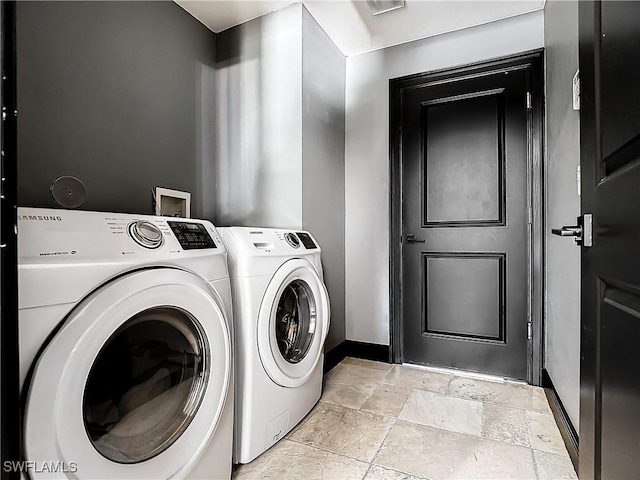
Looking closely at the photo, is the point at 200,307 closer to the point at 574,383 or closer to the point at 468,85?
the point at 574,383

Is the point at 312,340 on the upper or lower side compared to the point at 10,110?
lower

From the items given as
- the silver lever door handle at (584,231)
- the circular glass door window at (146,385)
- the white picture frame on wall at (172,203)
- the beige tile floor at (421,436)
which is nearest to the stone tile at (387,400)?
the beige tile floor at (421,436)

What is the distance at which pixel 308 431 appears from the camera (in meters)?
1.56

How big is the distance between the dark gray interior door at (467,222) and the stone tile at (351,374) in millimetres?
307

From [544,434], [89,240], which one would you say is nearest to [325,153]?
[89,240]

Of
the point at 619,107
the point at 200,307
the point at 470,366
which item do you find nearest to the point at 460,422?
the point at 470,366

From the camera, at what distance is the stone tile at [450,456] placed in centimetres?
127

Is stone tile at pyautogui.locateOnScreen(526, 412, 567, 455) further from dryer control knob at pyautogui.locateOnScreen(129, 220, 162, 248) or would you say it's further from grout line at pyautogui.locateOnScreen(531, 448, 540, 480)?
dryer control knob at pyautogui.locateOnScreen(129, 220, 162, 248)

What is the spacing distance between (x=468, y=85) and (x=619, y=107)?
1798 mm

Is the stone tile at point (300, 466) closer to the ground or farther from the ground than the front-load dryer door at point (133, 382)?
closer to the ground

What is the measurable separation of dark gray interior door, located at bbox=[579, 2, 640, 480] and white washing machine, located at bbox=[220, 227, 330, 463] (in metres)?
1.02

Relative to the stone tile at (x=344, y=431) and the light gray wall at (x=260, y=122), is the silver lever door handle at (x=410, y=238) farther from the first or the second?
the stone tile at (x=344, y=431)

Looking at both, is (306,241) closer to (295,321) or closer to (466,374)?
(295,321)

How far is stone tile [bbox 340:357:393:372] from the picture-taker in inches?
92.2
